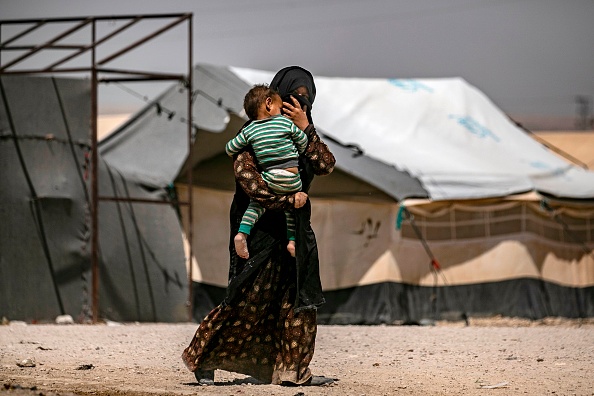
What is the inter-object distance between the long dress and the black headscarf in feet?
0.57

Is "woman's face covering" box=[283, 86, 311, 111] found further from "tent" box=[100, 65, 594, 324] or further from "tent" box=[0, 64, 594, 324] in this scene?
"tent" box=[100, 65, 594, 324]

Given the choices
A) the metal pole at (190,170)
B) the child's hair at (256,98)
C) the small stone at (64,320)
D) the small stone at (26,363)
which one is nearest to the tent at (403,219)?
the metal pole at (190,170)

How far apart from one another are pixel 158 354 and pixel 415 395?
2.18 metres

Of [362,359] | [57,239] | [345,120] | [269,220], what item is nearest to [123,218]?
[57,239]

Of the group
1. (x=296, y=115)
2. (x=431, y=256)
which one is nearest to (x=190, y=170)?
(x=431, y=256)

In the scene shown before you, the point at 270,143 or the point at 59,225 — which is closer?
the point at 270,143

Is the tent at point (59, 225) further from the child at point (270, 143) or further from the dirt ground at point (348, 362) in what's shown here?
the child at point (270, 143)

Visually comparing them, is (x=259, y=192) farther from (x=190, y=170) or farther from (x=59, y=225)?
(x=190, y=170)

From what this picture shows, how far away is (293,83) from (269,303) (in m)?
1.05

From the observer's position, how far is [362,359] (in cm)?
677

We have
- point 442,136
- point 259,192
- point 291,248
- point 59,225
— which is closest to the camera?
point 259,192

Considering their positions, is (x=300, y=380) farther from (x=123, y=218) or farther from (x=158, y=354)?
(x=123, y=218)

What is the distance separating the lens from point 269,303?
536 centimetres

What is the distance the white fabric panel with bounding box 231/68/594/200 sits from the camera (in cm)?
1337
